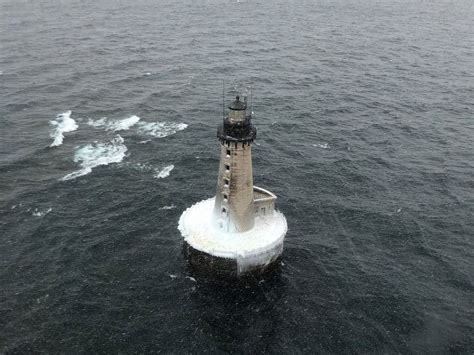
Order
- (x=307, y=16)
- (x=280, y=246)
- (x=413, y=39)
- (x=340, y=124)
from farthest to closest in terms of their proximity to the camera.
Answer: (x=307, y=16) < (x=413, y=39) < (x=340, y=124) < (x=280, y=246)

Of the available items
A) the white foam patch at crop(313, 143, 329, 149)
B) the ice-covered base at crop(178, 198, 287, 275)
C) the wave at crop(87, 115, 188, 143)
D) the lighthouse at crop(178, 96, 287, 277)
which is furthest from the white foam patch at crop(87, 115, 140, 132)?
the lighthouse at crop(178, 96, 287, 277)

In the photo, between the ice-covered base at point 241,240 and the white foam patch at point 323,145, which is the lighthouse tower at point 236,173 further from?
the white foam patch at point 323,145

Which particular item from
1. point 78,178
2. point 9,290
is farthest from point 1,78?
point 9,290

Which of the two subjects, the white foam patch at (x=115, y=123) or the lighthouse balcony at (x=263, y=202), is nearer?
the lighthouse balcony at (x=263, y=202)

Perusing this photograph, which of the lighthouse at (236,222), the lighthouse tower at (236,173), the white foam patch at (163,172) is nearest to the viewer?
the lighthouse tower at (236,173)

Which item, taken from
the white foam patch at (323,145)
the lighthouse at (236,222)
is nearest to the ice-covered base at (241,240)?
the lighthouse at (236,222)

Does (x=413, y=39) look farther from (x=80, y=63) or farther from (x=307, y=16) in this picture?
(x=80, y=63)

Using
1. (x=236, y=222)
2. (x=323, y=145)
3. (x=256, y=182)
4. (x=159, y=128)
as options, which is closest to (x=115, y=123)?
(x=159, y=128)
